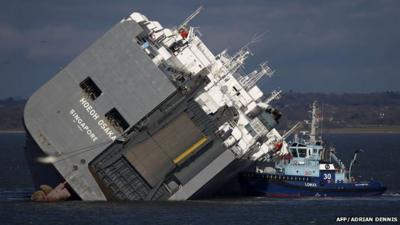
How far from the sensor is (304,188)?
6038 centimetres

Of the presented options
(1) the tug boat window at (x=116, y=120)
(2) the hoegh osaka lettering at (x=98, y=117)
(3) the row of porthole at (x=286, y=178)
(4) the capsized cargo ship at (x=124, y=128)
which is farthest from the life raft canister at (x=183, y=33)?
(3) the row of porthole at (x=286, y=178)

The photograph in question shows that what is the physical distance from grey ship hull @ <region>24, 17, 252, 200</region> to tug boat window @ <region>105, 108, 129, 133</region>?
1.7 inches

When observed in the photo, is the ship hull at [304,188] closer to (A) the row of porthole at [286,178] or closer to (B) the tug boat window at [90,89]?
(A) the row of porthole at [286,178]

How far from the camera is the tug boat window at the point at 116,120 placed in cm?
5031

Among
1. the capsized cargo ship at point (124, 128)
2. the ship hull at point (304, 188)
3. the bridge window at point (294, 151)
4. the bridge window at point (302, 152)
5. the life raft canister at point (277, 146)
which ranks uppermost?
the capsized cargo ship at point (124, 128)

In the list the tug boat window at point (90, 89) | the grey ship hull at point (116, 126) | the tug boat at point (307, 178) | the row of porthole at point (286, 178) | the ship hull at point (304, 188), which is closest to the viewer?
the grey ship hull at point (116, 126)

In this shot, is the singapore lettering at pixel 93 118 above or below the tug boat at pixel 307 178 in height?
above

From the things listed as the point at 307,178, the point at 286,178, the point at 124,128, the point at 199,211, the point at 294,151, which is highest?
the point at 124,128

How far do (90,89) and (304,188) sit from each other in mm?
14560

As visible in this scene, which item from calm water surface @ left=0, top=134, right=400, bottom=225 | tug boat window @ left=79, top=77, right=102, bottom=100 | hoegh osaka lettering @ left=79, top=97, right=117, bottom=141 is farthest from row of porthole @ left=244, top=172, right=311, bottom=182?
tug boat window @ left=79, top=77, right=102, bottom=100

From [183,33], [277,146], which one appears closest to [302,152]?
[277,146]

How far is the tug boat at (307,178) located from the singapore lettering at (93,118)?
42.2 feet

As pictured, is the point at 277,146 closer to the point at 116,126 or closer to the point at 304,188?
the point at 304,188

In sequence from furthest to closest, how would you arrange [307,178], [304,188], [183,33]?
[307,178], [304,188], [183,33]
